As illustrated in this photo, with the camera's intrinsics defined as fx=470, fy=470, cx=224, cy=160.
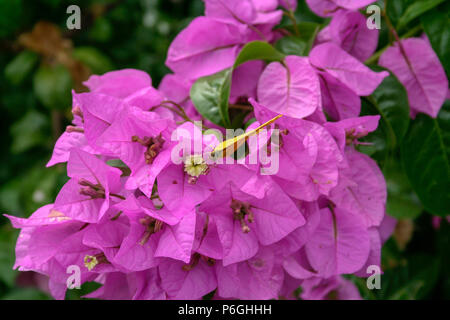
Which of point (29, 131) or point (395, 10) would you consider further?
point (29, 131)

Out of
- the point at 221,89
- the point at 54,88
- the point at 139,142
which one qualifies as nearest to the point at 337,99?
the point at 221,89

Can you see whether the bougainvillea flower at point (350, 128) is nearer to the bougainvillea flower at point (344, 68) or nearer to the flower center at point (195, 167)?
the bougainvillea flower at point (344, 68)

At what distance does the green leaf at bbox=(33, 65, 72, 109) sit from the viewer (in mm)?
1280

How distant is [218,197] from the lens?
466mm

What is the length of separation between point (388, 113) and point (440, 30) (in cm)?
Answer: 11

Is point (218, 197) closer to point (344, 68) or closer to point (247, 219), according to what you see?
point (247, 219)

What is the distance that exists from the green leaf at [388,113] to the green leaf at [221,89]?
13cm

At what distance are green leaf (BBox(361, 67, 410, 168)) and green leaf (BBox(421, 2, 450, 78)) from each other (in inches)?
2.2

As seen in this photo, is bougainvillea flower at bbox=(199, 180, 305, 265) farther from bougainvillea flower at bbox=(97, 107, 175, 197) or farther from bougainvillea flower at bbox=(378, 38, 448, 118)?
bougainvillea flower at bbox=(378, 38, 448, 118)

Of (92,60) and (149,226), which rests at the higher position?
(149,226)

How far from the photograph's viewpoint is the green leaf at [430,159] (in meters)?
0.59

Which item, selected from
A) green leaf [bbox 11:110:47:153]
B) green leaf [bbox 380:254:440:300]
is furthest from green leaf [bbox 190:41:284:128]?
green leaf [bbox 11:110:47:153]

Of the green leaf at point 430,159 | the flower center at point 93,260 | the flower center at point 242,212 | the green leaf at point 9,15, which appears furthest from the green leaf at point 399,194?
the green leaf at point 9,15
